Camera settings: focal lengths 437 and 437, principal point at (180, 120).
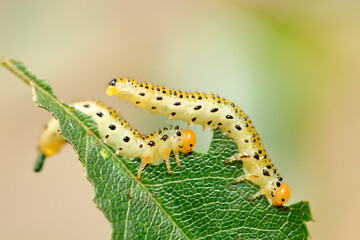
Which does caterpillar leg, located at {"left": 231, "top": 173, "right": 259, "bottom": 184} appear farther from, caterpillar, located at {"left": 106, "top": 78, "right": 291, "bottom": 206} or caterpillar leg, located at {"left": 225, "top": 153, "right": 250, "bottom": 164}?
caterpillar leg, located at {"left": 225, "top": 153, "right": 250, "bottom": 164}

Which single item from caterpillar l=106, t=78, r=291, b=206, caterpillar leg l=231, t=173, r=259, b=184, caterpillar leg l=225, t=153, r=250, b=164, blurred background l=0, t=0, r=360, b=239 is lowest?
caterpillar leg l=231, t=173, r=259, b=184

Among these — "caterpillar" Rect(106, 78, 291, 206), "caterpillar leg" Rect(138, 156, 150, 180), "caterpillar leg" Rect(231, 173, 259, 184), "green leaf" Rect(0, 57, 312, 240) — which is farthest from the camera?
"caterpillar" Rect(106, 78, 291, 206)

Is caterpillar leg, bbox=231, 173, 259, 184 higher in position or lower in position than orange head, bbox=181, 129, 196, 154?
lower

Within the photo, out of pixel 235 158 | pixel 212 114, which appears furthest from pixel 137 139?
pixel 235 158

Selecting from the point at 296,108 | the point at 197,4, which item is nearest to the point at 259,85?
the point at 296,108

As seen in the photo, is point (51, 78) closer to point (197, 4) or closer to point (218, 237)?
point (197, 4)

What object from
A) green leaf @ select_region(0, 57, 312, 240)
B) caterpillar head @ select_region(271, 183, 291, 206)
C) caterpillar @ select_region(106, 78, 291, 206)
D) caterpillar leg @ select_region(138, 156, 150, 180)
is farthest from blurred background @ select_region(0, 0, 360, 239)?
caterpillar leg @ select_region(138, 156, 150, 180)

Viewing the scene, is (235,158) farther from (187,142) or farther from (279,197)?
(279,197)

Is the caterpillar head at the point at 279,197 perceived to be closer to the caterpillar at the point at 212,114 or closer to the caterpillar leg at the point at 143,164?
the caterpillar at the point at 212,114
